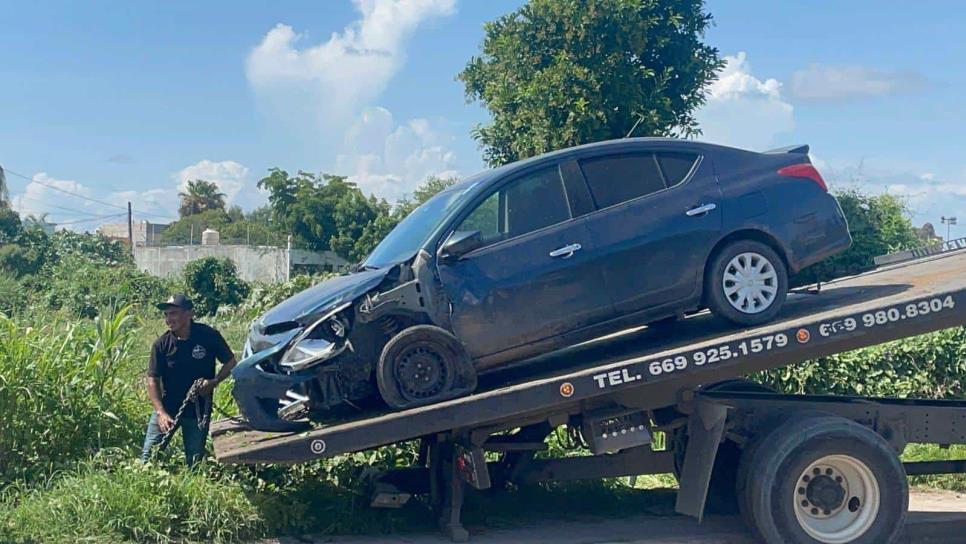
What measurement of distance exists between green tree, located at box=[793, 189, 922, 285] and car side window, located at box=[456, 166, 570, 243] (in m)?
9.60

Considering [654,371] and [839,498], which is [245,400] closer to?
[654,371]

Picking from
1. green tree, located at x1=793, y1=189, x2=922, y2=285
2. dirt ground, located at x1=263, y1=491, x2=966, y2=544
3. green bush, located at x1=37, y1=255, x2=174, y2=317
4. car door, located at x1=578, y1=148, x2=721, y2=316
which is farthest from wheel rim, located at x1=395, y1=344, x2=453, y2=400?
green bush, located at x1=37, y1=255, x2=174, y2=317

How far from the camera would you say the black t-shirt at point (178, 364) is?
24.2 feet

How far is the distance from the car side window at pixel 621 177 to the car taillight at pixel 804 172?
92cm

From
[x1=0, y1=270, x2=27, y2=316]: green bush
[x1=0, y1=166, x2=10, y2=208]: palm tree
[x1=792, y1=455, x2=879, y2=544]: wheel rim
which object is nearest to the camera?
[x1=792, y1=455, x2=879, y2=544]: wheel rim

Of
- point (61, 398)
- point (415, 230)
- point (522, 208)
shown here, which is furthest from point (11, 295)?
point (522, 208)

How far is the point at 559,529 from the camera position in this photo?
7359 mm

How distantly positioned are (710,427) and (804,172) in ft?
6.43

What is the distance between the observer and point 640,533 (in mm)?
7156

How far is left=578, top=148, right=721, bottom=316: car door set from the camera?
6453mm

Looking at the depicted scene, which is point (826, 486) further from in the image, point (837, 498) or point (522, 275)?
point (522, 275)

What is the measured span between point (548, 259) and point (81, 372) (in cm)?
416

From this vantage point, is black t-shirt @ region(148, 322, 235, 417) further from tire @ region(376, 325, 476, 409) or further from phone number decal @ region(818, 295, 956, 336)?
phone number decal @ region(818, 295, 956, 336)

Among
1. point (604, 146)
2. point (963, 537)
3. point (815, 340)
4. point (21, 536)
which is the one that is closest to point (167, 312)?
point (21, 536)
